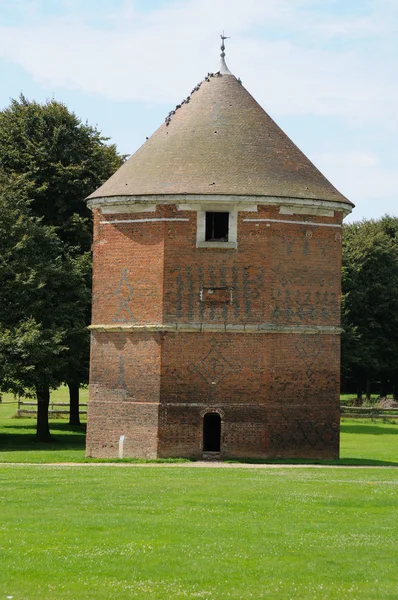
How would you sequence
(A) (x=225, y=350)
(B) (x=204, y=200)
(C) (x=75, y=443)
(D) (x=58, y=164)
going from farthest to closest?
1. (D) (x=58, y=164)
2. (C) (x=75, y=443)
3. (A) (x=225, y=350)
4. (B) (x=204, y=200)

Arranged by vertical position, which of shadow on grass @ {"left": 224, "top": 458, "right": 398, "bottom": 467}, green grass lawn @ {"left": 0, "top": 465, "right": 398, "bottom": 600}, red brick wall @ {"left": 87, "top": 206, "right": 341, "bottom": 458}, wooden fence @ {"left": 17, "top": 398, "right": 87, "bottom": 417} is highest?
red brick wall @ {"left": 87, "top": 206, "right": 341, "bottom": 458}

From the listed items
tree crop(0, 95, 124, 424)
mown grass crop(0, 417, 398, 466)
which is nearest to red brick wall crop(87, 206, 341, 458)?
mown grass crop(0, 417, 398, 466)

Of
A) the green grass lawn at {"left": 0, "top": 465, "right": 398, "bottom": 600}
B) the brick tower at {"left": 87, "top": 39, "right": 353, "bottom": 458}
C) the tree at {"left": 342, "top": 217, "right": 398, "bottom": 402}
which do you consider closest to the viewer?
the green grass lawn at {"left": 0, "top": 465, "right": 398, "bottom": 600}

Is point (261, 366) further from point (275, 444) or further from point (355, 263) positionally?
point (355, 263)

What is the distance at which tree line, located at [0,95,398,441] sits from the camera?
40.8 m

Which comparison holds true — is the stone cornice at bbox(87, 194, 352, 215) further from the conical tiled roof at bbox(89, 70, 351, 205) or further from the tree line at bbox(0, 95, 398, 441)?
the tree line at bbox(0, 95, 398, 441)

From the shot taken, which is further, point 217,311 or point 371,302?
point 371,302

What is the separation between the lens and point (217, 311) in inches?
1308

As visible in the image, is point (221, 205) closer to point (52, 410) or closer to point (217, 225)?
point (217, 225)

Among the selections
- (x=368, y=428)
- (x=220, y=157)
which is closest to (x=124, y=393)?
(x=220, y=157)

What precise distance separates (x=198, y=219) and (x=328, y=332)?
5.44m

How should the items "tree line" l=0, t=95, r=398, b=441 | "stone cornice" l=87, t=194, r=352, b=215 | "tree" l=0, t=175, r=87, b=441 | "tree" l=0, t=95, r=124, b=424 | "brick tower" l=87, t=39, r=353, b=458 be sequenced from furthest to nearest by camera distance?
"tree" l=0, t=95, r=124, b=424 < "tree line" l=0, t=95, r=398, b=441 < "tree" l=0, t=175, r=87, b=441 < "brick tower" l=87, t=39, r=353, b=458 < "stone cornice" l=87, t=194, r=352, b=215

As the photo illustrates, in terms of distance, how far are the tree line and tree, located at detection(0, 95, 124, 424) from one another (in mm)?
43

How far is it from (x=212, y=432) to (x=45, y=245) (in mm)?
13732
